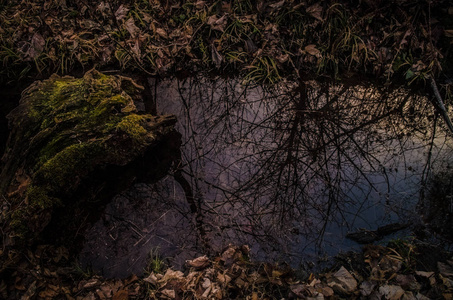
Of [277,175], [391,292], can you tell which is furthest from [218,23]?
[391,292]

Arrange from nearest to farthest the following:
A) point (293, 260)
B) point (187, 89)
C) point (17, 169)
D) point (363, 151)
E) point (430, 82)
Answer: point (293, 260), point (17, 169), point (363, 151), point (430, 82), point (187, 89)

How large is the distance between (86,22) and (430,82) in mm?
3988

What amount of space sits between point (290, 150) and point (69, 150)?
1.91m

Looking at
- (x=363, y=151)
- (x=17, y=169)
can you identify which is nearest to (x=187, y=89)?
(x=17, y=169)

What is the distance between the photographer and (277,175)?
2.44 metres

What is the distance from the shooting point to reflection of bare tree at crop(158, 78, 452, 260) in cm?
217

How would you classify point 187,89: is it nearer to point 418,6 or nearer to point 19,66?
point 19,66

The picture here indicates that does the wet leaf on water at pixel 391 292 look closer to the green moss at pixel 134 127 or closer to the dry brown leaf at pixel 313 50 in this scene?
the green moss at pixel 134 127

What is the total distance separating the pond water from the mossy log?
263mm

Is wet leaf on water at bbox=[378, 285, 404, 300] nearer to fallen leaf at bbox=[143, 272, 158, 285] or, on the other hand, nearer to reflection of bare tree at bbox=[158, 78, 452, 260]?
reflection of bare tree at bbox=[158, 78, 452, 260]

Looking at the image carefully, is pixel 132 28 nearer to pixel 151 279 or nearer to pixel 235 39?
pixel 235 39

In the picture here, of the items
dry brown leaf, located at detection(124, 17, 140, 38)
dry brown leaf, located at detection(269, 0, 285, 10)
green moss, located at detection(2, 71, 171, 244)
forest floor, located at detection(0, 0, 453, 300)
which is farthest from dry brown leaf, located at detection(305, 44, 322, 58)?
dry brown leaf, located at detection(124, 17, 140, 38)

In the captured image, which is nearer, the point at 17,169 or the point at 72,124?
the point at 17,169

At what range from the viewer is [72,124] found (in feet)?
7.52
